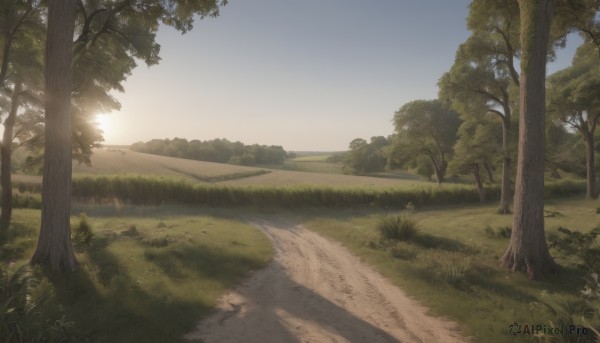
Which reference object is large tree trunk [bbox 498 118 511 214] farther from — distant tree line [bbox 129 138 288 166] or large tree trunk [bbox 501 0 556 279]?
distant tree line [bbox 129 138 288 166]

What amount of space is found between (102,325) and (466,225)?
17.6m

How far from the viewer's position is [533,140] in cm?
1034

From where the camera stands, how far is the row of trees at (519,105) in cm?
1034

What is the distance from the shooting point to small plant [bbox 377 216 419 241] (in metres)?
15.0

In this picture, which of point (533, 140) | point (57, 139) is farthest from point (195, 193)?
point (533, 140)

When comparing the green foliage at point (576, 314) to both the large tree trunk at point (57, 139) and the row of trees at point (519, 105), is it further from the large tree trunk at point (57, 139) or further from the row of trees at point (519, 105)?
the large tree trunk at point (57, 139)

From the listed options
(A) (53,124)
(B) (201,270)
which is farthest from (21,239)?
(B) (201,270)

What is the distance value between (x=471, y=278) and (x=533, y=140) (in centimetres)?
467

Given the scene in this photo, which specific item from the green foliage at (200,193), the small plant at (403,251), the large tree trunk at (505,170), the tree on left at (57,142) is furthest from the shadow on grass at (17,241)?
the large tree trunk at (505,170)

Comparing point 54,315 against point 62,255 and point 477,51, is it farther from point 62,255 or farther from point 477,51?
point 477,51

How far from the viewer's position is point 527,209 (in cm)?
1045

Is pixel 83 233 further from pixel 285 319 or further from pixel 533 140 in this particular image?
pixel 533 140

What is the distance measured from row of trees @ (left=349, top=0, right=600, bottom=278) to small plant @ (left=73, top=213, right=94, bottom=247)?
14.9 m

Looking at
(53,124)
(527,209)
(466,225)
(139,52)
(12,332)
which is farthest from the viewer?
(466,225)
